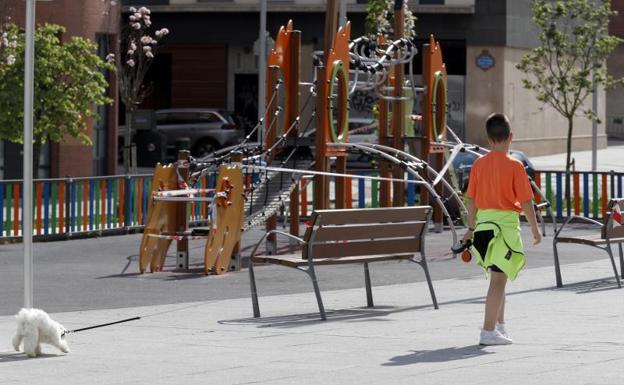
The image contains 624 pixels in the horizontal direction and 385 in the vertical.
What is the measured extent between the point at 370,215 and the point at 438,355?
11.1ft

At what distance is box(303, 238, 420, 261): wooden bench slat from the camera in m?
13.5

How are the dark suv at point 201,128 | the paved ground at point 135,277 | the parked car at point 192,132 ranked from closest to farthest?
the paved ground at point 135,277 < the parked car at point 192,132 < the dark suv at point 201,128

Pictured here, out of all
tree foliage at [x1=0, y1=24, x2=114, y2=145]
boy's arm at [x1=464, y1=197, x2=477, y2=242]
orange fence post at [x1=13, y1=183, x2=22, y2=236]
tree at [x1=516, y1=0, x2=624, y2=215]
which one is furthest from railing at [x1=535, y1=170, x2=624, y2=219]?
boy's arm at [x1=464, y1=197, x2=477, y2=242]

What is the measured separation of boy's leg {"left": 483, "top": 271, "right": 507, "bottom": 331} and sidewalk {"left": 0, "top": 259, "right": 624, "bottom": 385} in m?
0.20

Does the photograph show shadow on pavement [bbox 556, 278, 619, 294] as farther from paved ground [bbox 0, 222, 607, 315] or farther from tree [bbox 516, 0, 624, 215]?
tree [bbox 516, 0, 624, 215]

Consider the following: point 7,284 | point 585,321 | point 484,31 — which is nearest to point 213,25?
point 484,31

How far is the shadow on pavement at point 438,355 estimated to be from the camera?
33.9ft

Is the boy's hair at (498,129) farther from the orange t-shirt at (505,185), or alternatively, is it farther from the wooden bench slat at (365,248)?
the wooden bench slat at (365,248)

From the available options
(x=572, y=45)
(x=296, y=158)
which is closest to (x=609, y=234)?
(x=296, y=158)

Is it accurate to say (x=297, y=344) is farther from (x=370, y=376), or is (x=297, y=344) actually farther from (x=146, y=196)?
(x=146, y=196)

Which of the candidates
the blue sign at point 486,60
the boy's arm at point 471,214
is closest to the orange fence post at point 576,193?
the boy's arm at point 471,214

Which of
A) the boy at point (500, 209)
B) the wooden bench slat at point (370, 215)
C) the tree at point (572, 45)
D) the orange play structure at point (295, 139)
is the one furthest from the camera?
the tree at point (572, 45)

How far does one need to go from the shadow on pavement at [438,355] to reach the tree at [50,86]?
1792cm

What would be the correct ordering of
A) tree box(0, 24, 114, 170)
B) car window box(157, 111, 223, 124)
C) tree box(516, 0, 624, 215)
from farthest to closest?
car window box(157, 111, 223, 124)
tree box(516, 0, 624, 215)
tree box(0, 24, 114, 170)
